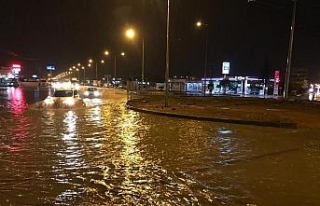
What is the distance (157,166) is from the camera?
970cm

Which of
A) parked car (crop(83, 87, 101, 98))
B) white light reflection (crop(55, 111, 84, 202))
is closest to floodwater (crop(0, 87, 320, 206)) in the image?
white light reflection (crop(55, 111, 84, 202))

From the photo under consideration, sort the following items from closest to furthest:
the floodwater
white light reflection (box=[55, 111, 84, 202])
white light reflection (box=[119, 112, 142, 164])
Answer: the floodwater
white light reflection (box=[55, 111, 84, 202])
white light reflection (box=[119, 112, 142, 164])

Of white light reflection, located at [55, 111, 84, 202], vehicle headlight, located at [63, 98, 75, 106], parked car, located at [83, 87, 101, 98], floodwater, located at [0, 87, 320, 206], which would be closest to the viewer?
floodwater, located at [0, 87, 320, 206]

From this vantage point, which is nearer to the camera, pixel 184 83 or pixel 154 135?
pixel 154 135

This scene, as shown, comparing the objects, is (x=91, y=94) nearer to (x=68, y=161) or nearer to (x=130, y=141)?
(x=130, y=141)

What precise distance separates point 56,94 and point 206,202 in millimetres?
33380

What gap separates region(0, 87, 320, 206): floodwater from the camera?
7191 mm

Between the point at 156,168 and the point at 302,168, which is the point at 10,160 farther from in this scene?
the point at 302,168

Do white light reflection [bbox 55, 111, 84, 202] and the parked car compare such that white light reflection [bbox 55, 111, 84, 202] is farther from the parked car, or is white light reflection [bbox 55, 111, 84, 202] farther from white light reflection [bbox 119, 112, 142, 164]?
the parked car

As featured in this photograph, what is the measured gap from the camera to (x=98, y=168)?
30.8 ft

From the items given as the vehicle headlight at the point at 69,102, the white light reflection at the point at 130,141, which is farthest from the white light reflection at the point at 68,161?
the vehicle headlight at the point at 69,102

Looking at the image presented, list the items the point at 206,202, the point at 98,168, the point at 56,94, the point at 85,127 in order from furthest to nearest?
the point at 56,94 → the point at 85,127 → the point at 98,168 → the point at 206,202

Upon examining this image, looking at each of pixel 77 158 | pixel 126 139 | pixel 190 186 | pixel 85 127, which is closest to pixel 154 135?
pixel 126 139

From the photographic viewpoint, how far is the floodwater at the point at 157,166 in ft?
23.6
